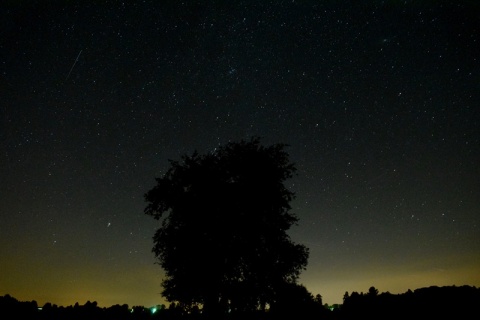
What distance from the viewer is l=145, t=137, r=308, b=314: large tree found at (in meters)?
21.9

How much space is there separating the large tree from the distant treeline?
7.41 meters

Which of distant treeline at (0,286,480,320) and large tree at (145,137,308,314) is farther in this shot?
large tree at (145,137,308,314)

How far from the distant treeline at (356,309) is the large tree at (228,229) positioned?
741 cm

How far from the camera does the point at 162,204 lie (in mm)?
24719

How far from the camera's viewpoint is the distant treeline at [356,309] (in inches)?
395

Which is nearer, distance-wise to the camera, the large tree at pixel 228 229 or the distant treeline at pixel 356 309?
the distant treeline at pixel 356 309

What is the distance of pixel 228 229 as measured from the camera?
2234cm

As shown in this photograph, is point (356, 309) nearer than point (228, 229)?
Yes

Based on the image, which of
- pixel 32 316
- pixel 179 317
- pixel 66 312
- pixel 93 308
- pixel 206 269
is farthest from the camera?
pixel 206 269

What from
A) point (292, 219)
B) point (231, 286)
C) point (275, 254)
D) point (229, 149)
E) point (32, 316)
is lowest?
point (32, 316)

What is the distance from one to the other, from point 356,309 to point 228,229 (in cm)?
1114

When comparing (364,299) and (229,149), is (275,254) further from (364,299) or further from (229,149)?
(364,299)

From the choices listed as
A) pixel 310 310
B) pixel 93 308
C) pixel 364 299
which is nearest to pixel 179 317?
pixel 93 308

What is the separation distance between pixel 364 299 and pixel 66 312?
9.94 metres
